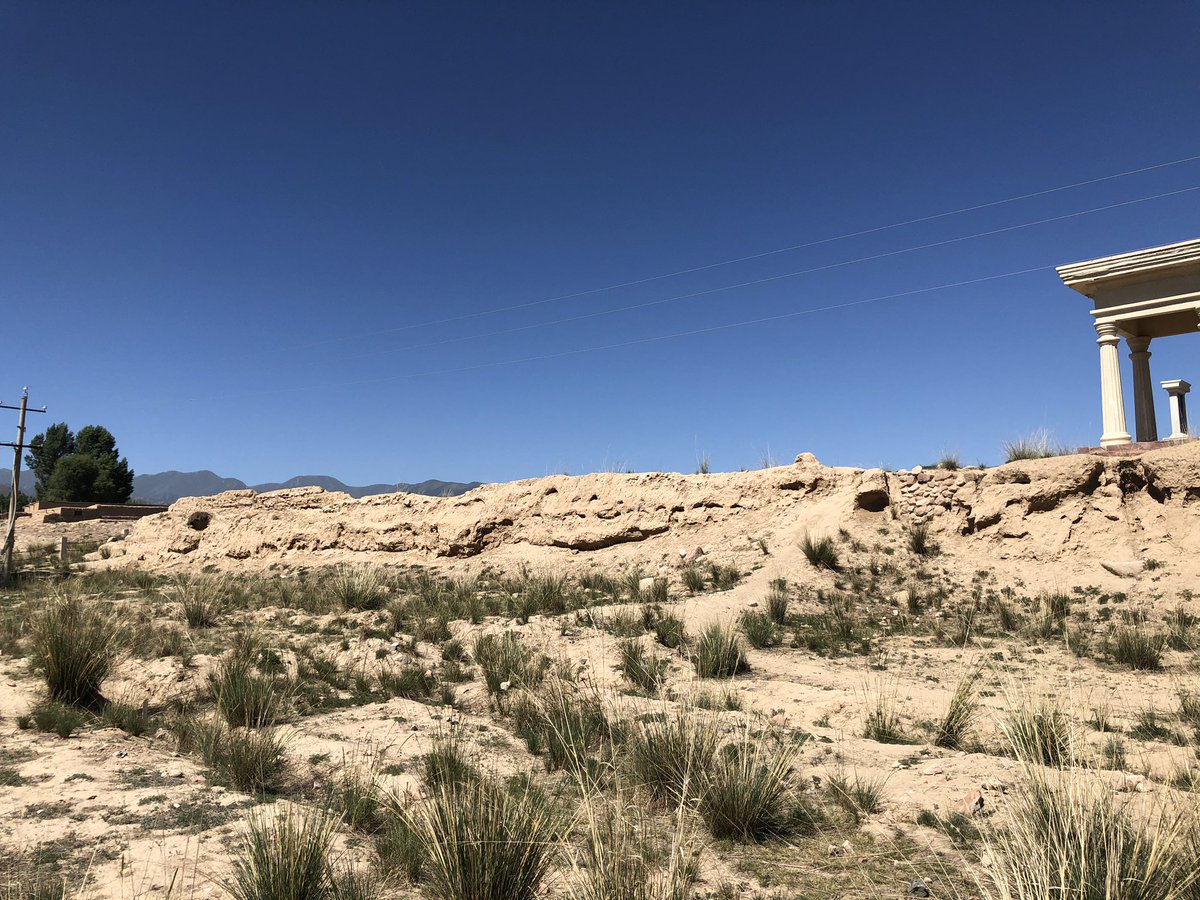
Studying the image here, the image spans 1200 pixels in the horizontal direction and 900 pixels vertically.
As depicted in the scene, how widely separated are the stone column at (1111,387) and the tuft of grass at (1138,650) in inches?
359

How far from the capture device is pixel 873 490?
14.6 m

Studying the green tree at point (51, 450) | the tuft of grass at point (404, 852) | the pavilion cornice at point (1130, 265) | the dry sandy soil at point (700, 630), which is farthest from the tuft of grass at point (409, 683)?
the green tree at point (51, 450)

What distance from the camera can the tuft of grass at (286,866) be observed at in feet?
10.1

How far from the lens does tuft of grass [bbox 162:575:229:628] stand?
1084 centimetres

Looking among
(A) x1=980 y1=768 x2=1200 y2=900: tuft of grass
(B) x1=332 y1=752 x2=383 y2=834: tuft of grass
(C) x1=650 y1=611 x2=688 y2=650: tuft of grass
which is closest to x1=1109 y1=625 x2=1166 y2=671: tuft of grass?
(C) x1=650 y1=611 x2=688 y2=650: tuft of grass

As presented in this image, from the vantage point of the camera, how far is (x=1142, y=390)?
62.6 ft

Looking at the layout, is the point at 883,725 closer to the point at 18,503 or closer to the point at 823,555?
the point at 823,555

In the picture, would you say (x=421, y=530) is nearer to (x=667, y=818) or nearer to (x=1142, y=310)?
(x=667, y=818)

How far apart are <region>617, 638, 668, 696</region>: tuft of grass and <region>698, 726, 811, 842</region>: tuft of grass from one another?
2766 mm

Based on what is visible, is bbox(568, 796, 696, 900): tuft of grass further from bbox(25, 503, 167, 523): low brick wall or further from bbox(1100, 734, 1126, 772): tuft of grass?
bbox(25, 503, 167, 523): low brick wall

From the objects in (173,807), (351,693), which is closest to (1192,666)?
(351,693)

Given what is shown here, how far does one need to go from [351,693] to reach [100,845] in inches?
147

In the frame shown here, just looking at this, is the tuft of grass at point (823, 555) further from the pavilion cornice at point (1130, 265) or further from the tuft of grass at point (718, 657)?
the pavilion cornice at point (1130, 265)

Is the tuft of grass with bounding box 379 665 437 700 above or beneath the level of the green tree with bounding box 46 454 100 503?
beneath
